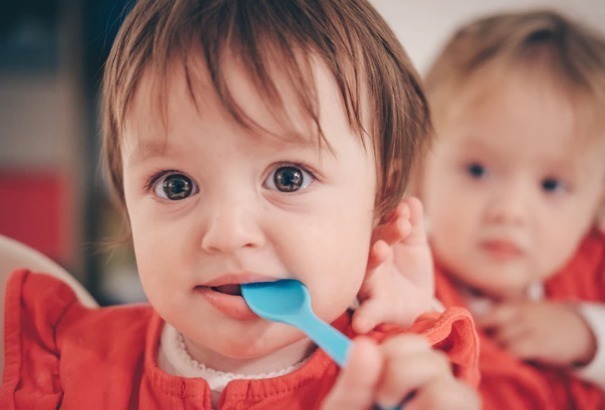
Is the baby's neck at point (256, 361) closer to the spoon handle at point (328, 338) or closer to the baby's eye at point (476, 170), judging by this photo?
the spoon handle at point (328, 338)

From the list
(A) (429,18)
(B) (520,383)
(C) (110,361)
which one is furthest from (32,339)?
(A) (429,18)

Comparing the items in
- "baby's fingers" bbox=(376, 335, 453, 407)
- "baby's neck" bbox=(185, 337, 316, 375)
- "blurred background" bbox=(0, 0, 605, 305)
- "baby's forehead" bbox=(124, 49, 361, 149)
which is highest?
"baby's forehead" bbox=(124, 49, 361, 149)

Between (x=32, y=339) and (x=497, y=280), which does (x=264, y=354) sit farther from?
(x=497, y=280)

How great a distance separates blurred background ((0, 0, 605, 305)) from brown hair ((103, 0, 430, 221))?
3.85 feet

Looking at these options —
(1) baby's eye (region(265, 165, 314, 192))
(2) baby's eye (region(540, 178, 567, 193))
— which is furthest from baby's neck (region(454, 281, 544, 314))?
(1) baby's eye (region(265, 165, 314, 192))

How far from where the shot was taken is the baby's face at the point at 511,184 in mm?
847

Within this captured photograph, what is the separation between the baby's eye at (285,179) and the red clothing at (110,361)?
169mm

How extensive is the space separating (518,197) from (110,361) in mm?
532

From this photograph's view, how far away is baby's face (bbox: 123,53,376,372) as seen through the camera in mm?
497

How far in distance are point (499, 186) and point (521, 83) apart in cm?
14

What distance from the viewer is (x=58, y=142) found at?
87.8 inches

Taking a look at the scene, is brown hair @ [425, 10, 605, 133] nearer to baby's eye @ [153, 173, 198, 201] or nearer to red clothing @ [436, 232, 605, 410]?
red clothing @ [436, 232, 605, 410]

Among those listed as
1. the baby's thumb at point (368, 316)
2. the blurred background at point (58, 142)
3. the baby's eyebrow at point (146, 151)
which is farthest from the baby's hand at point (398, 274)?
the blurred background at point (58, 142)

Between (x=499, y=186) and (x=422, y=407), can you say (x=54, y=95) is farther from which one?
(x=422, y=407)
